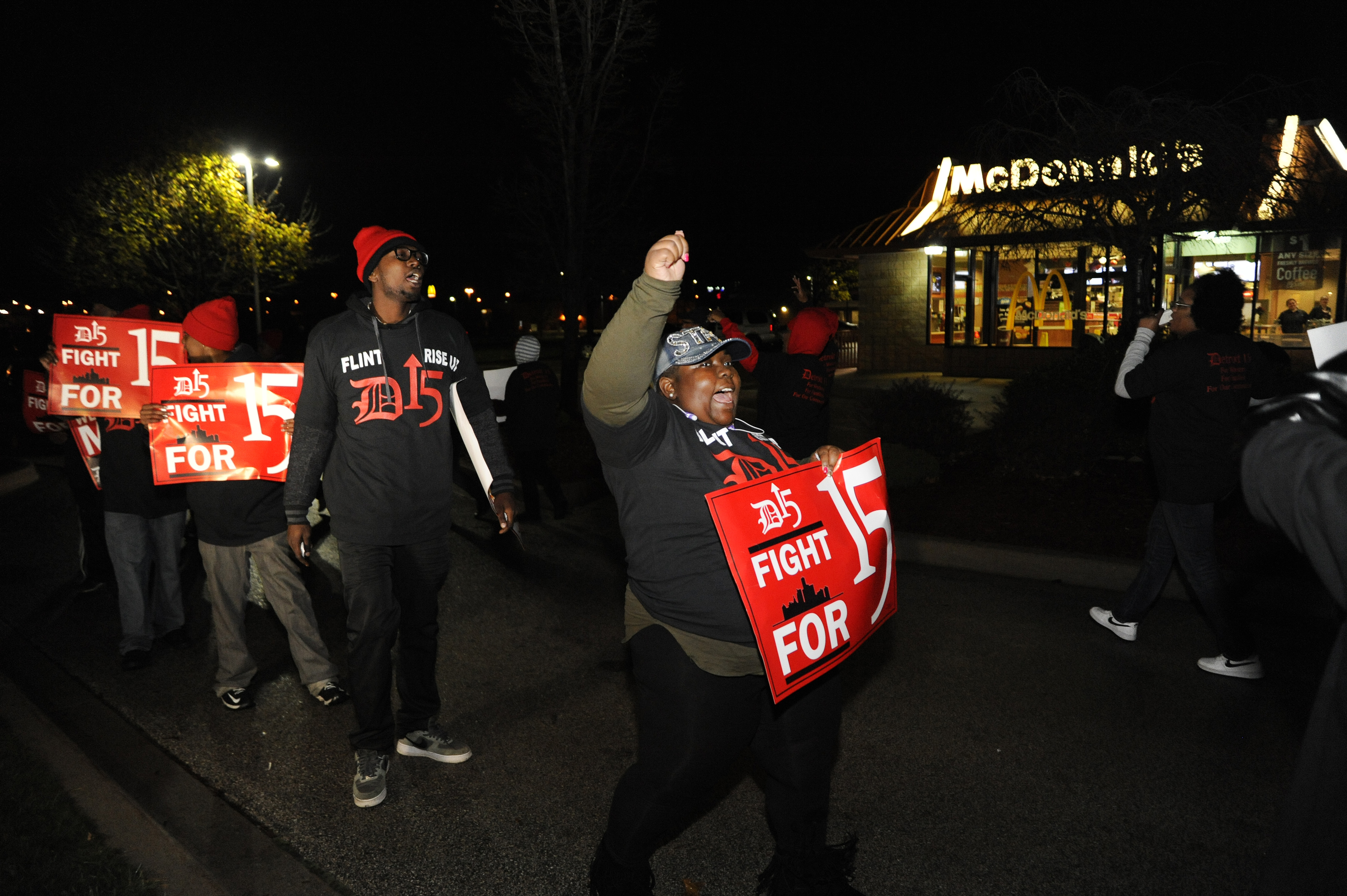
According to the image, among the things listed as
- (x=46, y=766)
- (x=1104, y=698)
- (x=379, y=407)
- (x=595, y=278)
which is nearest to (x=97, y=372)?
(x=46, y=766)

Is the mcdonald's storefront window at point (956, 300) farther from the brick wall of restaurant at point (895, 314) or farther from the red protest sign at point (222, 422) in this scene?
the red protest sign at point (222, 422)

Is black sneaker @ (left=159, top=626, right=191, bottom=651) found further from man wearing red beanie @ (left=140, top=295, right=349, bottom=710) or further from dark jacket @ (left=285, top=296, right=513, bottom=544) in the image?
dark jacket @ (left=285, top=296, right=513, bottom=544)

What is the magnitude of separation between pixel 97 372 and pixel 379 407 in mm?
2792

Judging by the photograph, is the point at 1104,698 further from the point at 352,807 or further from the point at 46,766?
the point at 46,766

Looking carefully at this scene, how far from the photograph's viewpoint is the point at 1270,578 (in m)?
5.66

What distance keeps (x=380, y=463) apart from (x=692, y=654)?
172cm

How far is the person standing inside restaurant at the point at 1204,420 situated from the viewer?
448 centimetres

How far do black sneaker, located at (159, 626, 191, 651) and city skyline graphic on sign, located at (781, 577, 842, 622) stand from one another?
4.45 metres

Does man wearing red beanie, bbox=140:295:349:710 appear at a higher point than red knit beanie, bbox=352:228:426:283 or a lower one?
lower

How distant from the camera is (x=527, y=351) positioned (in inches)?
320

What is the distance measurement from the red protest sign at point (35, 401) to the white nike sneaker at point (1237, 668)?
23.9ft

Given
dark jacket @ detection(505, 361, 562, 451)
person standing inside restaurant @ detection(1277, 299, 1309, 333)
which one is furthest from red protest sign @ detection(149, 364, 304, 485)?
person standing inside restaurant @ detection(1277, 299, 1309, 333)

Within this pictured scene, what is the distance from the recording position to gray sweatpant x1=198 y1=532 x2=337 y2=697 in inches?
180

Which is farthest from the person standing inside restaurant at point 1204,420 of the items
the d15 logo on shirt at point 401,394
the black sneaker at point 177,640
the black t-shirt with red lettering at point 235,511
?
the black sneaker at point 177,640
